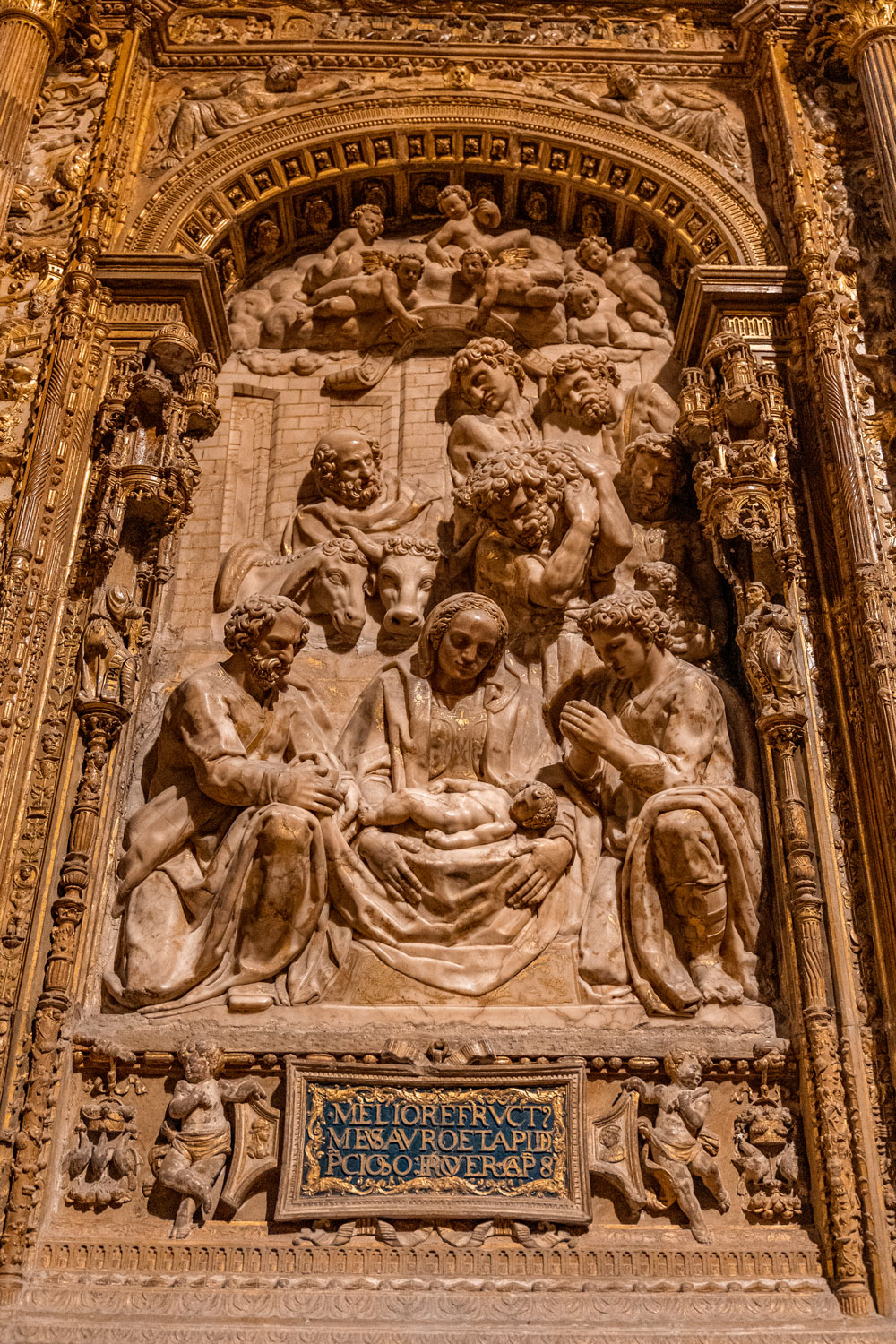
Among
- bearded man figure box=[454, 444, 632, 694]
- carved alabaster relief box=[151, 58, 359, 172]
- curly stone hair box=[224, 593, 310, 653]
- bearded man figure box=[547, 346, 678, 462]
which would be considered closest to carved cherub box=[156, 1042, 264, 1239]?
curly stone hair box=[224, 593, 310, 653]

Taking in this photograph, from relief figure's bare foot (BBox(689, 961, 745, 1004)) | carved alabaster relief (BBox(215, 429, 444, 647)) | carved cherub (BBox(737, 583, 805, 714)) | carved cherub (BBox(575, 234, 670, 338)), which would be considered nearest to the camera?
relief figure's bare foot (BBox(689, 961, 745, 1004))

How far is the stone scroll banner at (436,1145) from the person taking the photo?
5461mm

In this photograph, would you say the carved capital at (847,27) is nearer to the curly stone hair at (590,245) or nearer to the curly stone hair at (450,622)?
the curly stone hair at (590,245)

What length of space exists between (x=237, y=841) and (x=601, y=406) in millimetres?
3411

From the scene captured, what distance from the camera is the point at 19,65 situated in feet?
25.6

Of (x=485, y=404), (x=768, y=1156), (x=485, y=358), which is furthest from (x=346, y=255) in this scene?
(x=768, y=1156)

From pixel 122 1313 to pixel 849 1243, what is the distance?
9.50 feet

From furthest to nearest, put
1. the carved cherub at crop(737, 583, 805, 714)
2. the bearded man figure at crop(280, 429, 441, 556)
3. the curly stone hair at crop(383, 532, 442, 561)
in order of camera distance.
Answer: the bearded man figure at crop(280, 429, 441, 556), the curly stone hair at crop(383, 532, 442, 561), the carved cherub at crop(737, 583, 805, 714)

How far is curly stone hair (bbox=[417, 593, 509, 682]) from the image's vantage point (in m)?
6.72

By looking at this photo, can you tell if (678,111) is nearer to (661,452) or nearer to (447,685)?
(661,452)

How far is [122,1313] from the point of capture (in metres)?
5.14

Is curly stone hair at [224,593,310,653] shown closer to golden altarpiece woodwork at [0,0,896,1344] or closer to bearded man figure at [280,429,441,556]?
golden altarpiece woodwork at [0,0,896,1344]

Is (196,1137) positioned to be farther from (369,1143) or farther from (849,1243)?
(849,1243)

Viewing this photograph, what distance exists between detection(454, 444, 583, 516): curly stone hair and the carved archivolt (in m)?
1.88
